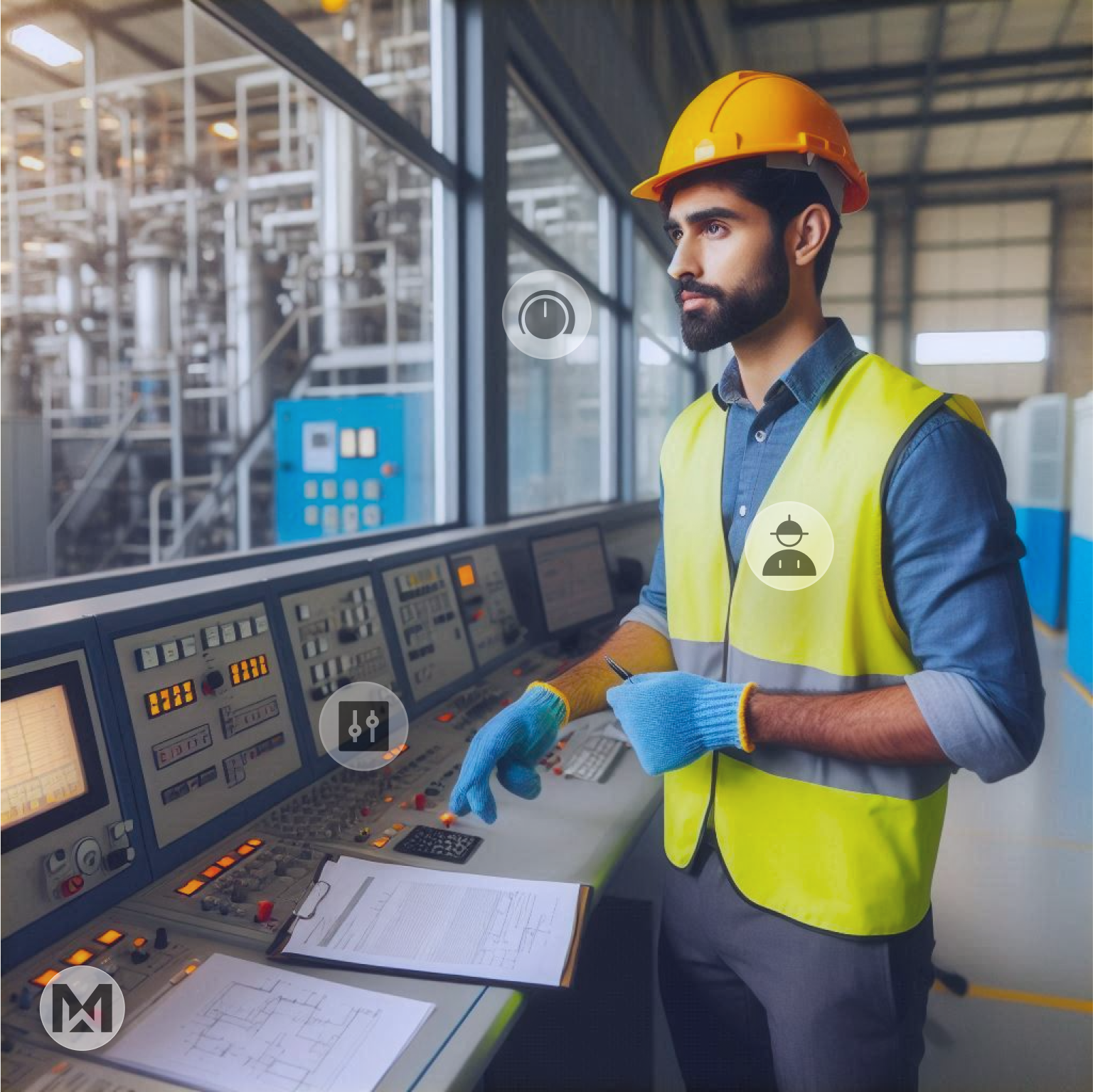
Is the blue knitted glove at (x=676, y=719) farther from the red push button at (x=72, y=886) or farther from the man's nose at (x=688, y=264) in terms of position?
the red push button at (x=72, y=886)

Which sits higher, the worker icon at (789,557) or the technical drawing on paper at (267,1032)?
the worker icon at (789,557)

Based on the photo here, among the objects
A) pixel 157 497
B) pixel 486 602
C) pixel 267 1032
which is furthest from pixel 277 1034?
pixel 157 497

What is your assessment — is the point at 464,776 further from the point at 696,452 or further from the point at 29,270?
the point at 29,270

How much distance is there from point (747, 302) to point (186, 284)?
5.82 m

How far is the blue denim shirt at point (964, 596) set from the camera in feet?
2.60

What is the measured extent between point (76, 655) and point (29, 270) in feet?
19.3

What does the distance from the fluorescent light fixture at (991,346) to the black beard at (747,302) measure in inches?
468

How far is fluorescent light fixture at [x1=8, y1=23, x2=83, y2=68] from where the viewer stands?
11.7ft

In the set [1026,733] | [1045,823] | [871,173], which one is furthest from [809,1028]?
[871,173]

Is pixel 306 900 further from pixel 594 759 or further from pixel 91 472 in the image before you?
pixel 91 472

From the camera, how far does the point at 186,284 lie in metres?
5.89

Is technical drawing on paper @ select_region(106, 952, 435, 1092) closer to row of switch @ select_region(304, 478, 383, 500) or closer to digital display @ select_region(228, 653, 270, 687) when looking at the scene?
digital display @ select_region(228, 653, 270, 687)

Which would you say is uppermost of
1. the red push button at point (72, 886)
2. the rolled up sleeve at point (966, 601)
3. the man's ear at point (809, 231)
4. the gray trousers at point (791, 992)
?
the man's ear at point (809, 231)
